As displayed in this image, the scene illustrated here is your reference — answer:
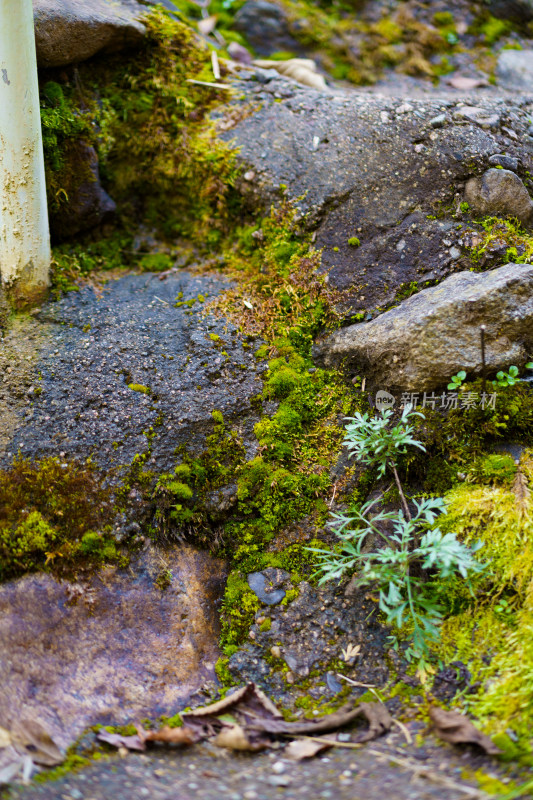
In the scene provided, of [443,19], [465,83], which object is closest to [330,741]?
[465,83]

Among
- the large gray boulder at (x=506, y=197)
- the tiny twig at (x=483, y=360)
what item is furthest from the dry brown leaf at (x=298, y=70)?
the tiny twig at (x=483, y=360)

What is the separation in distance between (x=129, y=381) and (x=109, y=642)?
4.68 ft

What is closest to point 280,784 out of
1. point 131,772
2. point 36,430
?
point 131,772

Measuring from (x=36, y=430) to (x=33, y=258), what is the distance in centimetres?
118

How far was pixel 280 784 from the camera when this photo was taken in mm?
1892

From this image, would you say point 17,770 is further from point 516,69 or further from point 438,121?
point 516,69

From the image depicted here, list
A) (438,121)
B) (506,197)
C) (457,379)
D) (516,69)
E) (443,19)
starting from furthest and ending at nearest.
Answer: (443,19) < (516,69) < (438,121) < (506,197) < (457,379)

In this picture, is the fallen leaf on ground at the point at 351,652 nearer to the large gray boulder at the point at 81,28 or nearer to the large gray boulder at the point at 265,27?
the large gray boulder at the point at 81,28

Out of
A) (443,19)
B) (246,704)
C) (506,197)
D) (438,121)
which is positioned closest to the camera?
(246,704)

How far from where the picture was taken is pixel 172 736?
6.98 feet

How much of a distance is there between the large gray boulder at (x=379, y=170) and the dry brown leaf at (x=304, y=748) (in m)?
2.28

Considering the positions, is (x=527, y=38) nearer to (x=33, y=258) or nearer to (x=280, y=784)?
(x=33, y=258)

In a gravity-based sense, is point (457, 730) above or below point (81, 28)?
below

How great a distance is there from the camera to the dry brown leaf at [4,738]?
1.97 m
